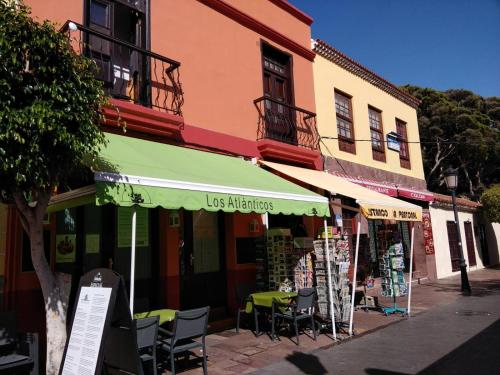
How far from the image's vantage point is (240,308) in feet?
27.9

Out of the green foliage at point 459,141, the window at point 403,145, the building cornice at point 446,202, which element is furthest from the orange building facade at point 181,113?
the green foliage at point 459,141

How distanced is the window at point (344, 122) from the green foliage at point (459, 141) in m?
15.6

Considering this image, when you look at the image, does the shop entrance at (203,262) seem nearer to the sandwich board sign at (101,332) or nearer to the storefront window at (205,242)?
the storefront window at (205,242)

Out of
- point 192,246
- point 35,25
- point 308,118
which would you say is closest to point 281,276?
point 192,246

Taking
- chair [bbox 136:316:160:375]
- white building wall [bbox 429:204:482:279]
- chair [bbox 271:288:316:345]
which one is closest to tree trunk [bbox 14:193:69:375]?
chair [bbox 136:316:160:375]

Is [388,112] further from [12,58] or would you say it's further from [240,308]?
[12,58]

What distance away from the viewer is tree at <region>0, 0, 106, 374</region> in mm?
3891

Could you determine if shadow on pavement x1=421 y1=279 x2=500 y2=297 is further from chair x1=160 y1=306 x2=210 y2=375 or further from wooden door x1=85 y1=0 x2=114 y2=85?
wooden door x1=85 y1=0 x2=114 y2=85

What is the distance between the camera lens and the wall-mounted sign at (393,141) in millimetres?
15977

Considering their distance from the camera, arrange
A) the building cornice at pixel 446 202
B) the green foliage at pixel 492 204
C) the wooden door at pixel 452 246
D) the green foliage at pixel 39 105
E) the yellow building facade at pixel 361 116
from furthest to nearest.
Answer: the green foliage at pixel 492 204 → the wooden door at pixel 452 246 → the building cornice at pixel 446 202 → the yellow building facade at pixel 361 116 → the green foliage at pixel 39 105

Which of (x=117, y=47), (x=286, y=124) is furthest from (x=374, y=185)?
(x=117, y=47)

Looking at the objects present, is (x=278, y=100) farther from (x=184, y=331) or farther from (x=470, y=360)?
(x=470, y=360)

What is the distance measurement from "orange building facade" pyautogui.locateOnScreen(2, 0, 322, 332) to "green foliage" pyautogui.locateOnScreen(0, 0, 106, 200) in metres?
1.66

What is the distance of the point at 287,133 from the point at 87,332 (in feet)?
27.1
